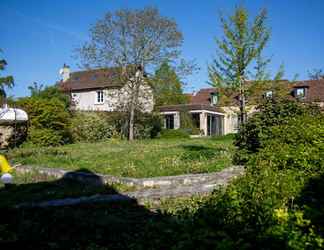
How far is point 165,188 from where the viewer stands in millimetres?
8156

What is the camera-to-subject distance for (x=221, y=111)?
42.3 m

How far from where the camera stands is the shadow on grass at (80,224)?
4.36 meters

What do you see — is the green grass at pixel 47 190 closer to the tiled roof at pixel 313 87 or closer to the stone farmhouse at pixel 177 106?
the stone farmhouse at pixel 177 106

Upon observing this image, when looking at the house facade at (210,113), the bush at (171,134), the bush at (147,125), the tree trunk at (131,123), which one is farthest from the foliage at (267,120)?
the house facade at (210,113)

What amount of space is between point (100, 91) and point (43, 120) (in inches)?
734

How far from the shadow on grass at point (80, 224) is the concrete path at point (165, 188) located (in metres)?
0.20

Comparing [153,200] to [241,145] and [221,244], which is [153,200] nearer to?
[221,244]

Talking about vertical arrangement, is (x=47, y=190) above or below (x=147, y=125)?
below

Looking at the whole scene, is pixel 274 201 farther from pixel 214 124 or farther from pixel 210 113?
pixel 214 124

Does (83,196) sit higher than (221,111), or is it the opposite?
(221,111)

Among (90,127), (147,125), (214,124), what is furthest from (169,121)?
(90,127)

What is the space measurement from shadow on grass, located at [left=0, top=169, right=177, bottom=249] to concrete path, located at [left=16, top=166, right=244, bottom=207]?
196 millimetres

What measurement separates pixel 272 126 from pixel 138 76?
63.6 ft

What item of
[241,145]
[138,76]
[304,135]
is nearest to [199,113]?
[138,76]
